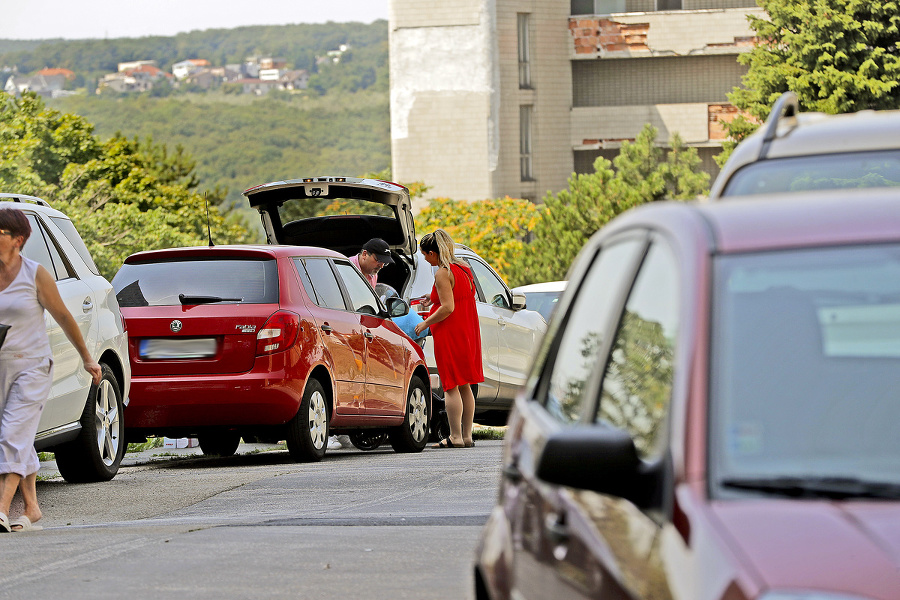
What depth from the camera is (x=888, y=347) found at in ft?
10.1

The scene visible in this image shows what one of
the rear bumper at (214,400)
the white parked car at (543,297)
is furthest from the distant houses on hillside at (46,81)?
the rear bumper at (214,400)

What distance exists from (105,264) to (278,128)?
320ft

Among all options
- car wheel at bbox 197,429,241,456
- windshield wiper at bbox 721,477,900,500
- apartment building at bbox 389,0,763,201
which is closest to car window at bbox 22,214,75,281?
car wheel at bbox 197,429,241,456

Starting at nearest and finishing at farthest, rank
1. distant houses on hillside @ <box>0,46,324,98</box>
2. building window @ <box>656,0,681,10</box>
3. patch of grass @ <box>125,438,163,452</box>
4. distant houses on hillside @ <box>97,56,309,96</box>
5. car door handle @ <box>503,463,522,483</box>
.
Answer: car door handle @ <box>503,463,522,483</box>, patch of grass @ <box>125,438,163,452</box>, building window @ <box>656,0,681,10</box>, distant houses on hillside @ <box>97,56,309,96</box>, distant houses on hillside @ <box>0,46,324,98</box>

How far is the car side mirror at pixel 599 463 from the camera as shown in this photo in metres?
2.72

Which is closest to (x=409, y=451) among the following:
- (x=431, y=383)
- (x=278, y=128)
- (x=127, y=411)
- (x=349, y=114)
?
(x=431, y=383)

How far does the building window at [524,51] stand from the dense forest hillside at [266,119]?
62856 millimetres

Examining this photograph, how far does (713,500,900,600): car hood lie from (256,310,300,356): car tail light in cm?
880

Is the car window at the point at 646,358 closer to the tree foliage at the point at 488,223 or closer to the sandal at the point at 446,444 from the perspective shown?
the sandal at the point at 446,444

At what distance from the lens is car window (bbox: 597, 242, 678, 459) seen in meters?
2.94

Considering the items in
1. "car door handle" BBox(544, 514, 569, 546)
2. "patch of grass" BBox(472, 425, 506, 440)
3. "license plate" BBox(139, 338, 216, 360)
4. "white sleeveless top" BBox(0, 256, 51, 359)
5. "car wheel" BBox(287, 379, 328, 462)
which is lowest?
"patch of grass" BBox(472, 425, 506, 440)

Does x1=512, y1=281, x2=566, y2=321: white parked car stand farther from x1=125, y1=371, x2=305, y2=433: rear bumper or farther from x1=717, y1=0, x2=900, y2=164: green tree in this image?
x1=717, y1=0, x2=900, y2=164: green tree

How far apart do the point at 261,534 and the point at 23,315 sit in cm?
175

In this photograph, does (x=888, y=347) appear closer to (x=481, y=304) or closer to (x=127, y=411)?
(x=127, y=411)
